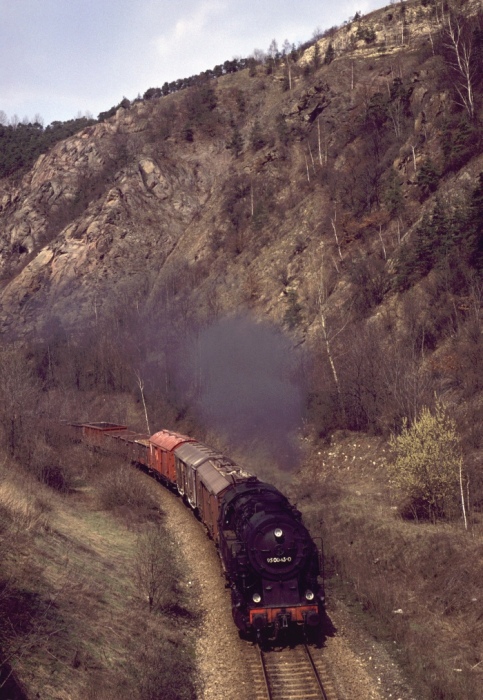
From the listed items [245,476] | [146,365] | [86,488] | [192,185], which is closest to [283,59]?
[192,185]

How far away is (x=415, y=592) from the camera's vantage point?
722 inches

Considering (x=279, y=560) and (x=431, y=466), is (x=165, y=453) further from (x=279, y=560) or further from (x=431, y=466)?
(x=279, y=560)

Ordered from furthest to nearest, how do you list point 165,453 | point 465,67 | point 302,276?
point 302,276
point 465,67
point 165,453

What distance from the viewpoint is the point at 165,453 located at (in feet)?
109

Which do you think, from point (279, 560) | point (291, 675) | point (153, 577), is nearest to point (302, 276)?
point (153, 577)

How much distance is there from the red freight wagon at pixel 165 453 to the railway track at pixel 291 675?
57.2 ft

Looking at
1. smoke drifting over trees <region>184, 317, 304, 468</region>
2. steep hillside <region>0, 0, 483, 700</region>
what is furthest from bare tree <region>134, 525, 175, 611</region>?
smoke drifting over trees <region>184, 317, 304, 468</region>

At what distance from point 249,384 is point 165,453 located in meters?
15.0

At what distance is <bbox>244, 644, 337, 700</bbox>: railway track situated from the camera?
1274 cm

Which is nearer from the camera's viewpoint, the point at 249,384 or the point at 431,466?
the point at 431,466

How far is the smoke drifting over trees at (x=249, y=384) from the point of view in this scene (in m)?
40.8

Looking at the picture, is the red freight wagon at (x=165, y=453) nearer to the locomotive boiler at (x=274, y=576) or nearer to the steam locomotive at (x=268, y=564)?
the steam locomotive at (x=268, y=564)

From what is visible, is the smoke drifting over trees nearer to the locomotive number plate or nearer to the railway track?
the locomotive number plate

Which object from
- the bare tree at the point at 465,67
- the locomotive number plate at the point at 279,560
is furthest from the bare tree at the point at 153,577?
the bare tree at the point at 465,67
